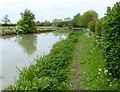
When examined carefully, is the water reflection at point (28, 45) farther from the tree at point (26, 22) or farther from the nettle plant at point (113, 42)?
the tree at point (26, 22)

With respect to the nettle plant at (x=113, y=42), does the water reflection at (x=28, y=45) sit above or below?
below

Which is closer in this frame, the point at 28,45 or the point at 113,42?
the point at 113,42

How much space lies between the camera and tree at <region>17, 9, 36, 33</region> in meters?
26.6

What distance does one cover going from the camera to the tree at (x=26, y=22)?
26597mm

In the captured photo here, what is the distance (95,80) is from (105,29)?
4.89 ft

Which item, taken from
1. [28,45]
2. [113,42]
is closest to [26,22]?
[28,45]

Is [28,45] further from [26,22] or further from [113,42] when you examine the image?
[26,22]

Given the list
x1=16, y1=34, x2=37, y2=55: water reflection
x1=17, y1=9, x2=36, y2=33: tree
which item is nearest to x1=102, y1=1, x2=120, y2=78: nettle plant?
x1=16, y1=34, x2=37, y2=55: water reflection

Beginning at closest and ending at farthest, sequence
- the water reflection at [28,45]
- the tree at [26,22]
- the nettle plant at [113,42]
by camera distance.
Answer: the nettle plant at [113,42] → the water reflection at [28,45] → the tree at [26,22]

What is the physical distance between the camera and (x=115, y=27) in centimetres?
372

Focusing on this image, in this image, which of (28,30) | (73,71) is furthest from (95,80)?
(28,30)

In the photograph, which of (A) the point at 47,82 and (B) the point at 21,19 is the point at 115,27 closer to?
(A) the point at 47,82

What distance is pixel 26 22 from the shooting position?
27.4 meters

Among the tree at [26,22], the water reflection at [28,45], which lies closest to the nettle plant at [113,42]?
the water reflection at [28,45]
